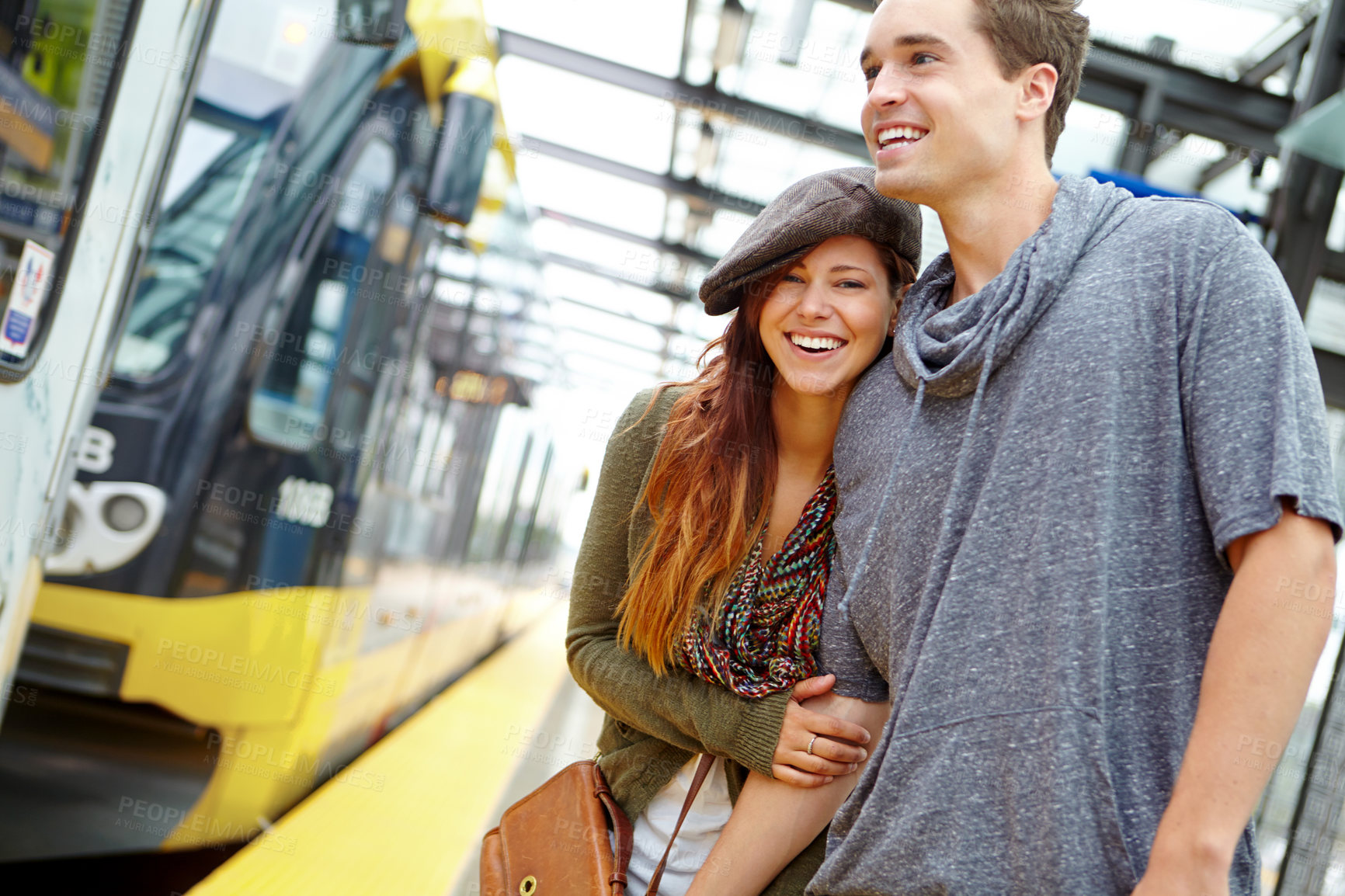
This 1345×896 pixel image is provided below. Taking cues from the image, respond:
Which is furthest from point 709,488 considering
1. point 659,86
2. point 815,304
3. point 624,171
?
point 624,171

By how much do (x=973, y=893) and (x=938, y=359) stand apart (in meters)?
0.66

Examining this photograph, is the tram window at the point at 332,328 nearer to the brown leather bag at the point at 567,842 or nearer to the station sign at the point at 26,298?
the station sign at the point at 26,298

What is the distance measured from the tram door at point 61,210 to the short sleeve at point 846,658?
5.70 ft

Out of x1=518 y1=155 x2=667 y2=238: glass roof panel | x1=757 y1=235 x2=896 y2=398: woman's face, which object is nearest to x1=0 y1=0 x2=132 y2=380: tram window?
x1=757 y1=235 x2=896 y2=398: woman's face

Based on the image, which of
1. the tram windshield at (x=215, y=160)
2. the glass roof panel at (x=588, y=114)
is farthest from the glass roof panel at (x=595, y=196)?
the tram windshield at (x=215, y=160)

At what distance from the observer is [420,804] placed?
5.00 meters

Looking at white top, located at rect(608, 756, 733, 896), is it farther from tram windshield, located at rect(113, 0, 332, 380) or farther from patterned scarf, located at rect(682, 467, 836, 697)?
tram windshield, located at rect(113, 0, 332, 380)

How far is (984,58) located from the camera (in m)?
1.43

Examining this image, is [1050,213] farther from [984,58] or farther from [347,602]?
[347,602]

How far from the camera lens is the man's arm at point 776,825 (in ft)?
5.07

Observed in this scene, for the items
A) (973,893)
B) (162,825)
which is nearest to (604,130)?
(162,825)

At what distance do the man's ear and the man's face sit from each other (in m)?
0.01

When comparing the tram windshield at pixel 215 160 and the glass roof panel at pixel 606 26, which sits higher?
the glass roof panel at pixel 606 26

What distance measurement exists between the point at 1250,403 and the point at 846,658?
0.68m
